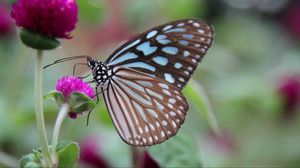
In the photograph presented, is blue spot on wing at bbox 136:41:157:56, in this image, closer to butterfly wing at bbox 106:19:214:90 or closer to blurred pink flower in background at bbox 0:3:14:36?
butterfly wing at bbox 106:19:214:90

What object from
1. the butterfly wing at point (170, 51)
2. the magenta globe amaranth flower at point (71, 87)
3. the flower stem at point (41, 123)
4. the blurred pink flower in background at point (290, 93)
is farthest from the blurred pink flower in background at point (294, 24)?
the flower stem at point (41, 123)

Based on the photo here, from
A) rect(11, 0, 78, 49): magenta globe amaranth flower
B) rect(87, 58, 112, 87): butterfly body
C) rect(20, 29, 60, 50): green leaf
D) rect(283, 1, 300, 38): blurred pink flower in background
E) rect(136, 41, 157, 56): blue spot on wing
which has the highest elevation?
rect(283, 1, 300, 38): blurred pink flower in background

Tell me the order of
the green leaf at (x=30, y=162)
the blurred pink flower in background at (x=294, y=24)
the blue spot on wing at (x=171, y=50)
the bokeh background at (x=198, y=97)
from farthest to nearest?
the blurred pink flower in background at (x=294, y=24)
the bokeh background at (x=198, y=97)
the blue spot on wing at (x=171, y=50)
the green leaf at (x=30, y=162)

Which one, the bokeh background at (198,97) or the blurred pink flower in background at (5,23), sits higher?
the blurred pink flower in background at (5,23)

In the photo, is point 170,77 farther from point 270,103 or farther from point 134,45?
point 270,103

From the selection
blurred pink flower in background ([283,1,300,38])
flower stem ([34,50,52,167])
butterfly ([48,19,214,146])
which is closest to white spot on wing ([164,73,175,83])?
butterfly ([48,19,214,146])

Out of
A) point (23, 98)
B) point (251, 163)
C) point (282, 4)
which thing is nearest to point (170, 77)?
point (23, 98)

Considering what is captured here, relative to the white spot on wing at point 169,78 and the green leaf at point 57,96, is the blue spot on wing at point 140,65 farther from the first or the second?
the green leaf at point 57,96
